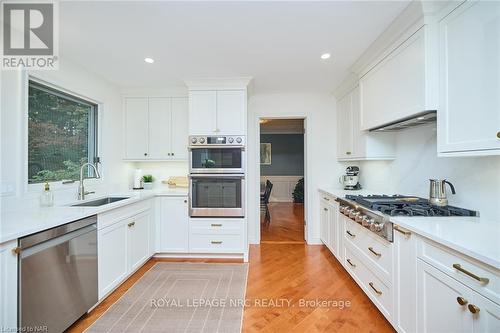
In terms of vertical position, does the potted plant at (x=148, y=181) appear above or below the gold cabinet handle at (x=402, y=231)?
above

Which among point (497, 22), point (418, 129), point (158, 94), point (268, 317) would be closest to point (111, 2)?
point (158, 94)

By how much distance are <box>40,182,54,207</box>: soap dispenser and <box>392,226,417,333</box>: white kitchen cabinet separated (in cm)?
297

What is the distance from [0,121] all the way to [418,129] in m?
3.76

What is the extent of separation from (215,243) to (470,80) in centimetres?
291

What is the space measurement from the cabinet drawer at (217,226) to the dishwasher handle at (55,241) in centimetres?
127

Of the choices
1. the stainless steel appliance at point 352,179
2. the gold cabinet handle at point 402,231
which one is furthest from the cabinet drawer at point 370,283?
the stainless steel appliance at point 352,179

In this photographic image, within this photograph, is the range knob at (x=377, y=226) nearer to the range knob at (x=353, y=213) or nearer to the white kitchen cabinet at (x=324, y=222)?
the range knob at (x=353, y=213)

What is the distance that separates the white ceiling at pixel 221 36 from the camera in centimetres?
164

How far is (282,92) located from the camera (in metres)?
3.56

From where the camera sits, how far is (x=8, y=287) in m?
1.25

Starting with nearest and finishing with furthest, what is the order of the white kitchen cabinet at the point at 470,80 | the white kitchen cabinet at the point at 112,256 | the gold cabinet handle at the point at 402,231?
1. the white kitchen cabinet at the point at 470,80
2. the gold cabinet handle at the point at 402,231
3. the white kitchen cabinet at the point at 112,256

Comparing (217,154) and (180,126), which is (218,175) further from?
(180,126)

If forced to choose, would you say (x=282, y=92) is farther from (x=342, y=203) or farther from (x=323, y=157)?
(x=342, y=203)

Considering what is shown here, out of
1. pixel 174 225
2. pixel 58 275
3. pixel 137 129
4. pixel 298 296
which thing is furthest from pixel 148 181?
pixel 298 296
